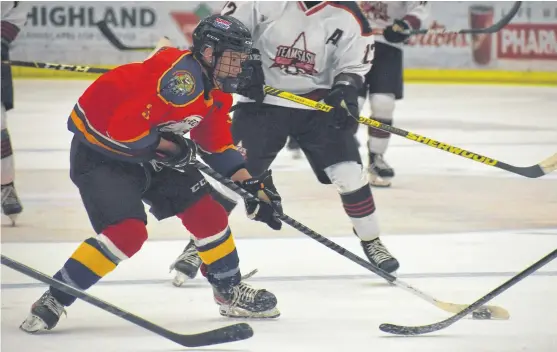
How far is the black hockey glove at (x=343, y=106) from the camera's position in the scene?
390cm

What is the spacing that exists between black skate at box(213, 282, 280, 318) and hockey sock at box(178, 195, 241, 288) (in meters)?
0.05

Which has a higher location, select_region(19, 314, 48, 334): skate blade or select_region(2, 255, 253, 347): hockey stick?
select_region(2, 255, 253, 347): hockey stick

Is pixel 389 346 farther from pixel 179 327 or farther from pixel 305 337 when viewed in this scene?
pixel 179 327

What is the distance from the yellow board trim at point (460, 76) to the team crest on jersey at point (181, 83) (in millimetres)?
6865

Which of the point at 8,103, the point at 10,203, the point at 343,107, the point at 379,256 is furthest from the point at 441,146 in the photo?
the point at 8,103

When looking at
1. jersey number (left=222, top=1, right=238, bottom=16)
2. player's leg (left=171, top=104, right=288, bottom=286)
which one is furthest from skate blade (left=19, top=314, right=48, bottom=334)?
jersey number (left=222, top=1, right=238, bottom=16)

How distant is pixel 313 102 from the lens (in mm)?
3914

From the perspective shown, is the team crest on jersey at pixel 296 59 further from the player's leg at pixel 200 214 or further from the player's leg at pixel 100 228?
the player's leg at pixel 100 228

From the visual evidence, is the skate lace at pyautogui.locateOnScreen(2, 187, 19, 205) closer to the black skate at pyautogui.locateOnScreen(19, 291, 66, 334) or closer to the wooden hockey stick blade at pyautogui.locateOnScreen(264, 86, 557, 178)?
the wooden hockey stick blade at pyautogui.locateOnScreen(264, 86, 557, 178)

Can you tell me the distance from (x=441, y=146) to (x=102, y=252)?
1.10 metres

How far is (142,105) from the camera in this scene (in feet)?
10.3

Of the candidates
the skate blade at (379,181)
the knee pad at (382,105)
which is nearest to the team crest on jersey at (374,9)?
the knee pad at (382,105)

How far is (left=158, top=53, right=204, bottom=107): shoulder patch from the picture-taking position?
3.13m

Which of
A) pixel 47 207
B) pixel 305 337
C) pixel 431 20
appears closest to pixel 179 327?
pixel 305 337
